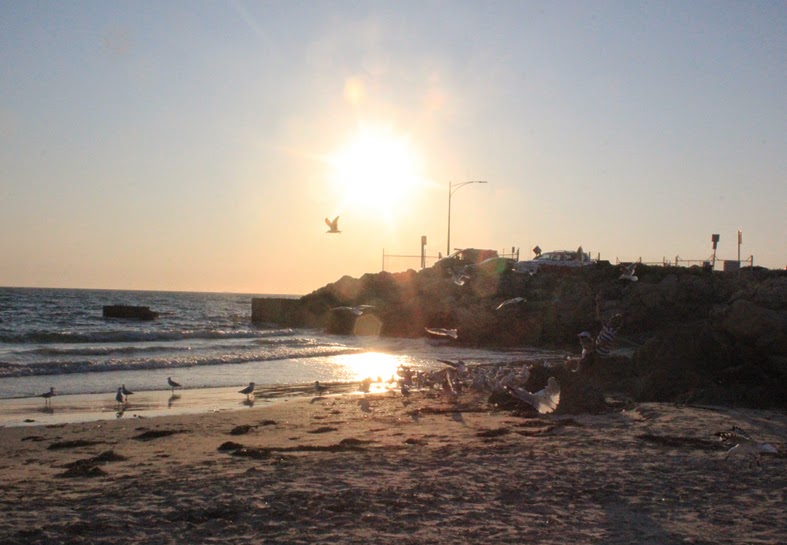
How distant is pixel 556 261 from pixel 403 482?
4135cm

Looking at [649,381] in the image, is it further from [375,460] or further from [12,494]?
[12,494]

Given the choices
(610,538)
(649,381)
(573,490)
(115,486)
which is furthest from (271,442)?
(649,381)

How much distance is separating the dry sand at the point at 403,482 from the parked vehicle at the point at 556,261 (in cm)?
3494

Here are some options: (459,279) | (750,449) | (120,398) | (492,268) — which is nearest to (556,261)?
(492,268)

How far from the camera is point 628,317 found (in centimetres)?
3409

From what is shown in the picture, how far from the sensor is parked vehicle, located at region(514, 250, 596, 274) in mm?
46594

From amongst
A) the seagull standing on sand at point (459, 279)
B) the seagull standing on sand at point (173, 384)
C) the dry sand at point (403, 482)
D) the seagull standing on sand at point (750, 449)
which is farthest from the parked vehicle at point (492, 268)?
the seagull standing on sand at point (750, 449)

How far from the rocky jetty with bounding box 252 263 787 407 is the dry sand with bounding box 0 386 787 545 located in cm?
254

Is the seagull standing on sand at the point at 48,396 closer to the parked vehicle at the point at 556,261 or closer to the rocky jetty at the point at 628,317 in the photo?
the rocky jetty at the point at 628,317

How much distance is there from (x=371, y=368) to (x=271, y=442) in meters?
14.4

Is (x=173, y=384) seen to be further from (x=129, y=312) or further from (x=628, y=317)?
(x=129, y=312)

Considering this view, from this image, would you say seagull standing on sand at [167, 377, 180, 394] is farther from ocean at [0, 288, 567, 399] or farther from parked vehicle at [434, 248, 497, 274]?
parked vehicle at [434, 248, 497, 274]

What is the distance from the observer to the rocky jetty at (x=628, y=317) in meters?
14.4

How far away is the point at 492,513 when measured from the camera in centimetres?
630
